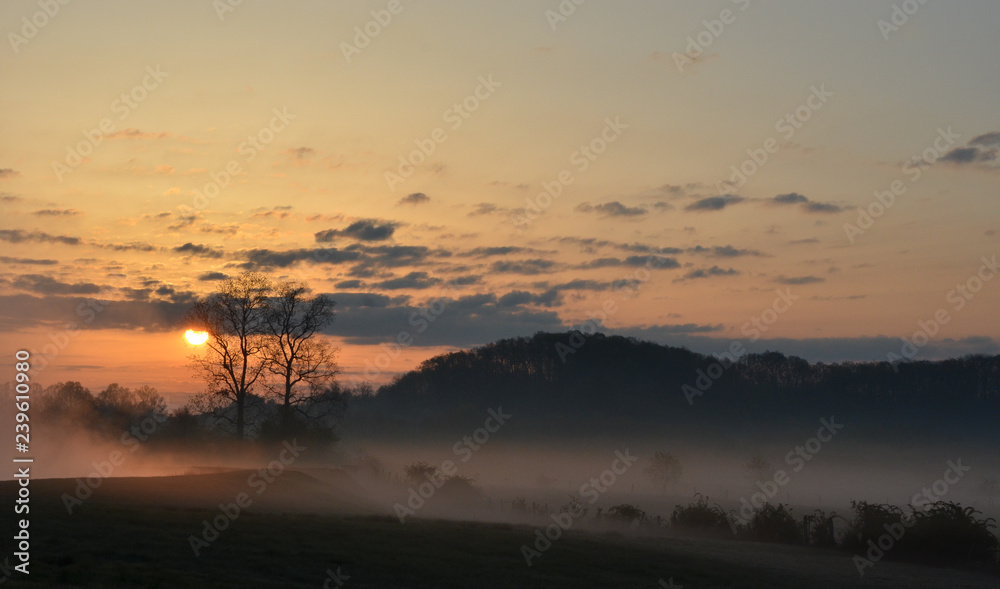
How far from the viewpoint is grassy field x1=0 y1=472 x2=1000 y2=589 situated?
64.6 feet

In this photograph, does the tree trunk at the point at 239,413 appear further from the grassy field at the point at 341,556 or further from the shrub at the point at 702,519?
the shrub at the point at 702,519

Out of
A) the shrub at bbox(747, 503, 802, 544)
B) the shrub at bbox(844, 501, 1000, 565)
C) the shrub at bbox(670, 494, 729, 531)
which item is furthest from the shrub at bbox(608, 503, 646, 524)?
the shrub at bbox(844, 501, 1000, 565)

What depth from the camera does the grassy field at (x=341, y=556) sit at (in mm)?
19703

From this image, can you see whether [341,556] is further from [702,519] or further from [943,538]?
[702,519]

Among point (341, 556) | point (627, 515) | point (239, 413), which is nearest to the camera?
point (341, 556)

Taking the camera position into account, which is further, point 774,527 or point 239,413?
point 239,413

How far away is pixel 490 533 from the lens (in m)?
31.8

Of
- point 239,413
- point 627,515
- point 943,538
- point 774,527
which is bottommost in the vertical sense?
point 943,538

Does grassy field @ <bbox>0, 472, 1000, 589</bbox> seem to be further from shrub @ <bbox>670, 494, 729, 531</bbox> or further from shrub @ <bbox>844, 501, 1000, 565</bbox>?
shrub @ <bbox>670, 494, 729, 531</bbox>

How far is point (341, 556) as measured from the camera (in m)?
23.1

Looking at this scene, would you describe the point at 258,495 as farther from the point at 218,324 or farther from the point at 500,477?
the point at 500,477

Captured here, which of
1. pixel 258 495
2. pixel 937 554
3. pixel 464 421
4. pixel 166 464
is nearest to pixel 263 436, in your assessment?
pixel 166 464

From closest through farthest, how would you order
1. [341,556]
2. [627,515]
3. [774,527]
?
[341,556]
[774,527]
[627,515]

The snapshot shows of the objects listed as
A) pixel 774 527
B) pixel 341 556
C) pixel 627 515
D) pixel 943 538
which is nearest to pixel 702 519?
pixel 627 515
